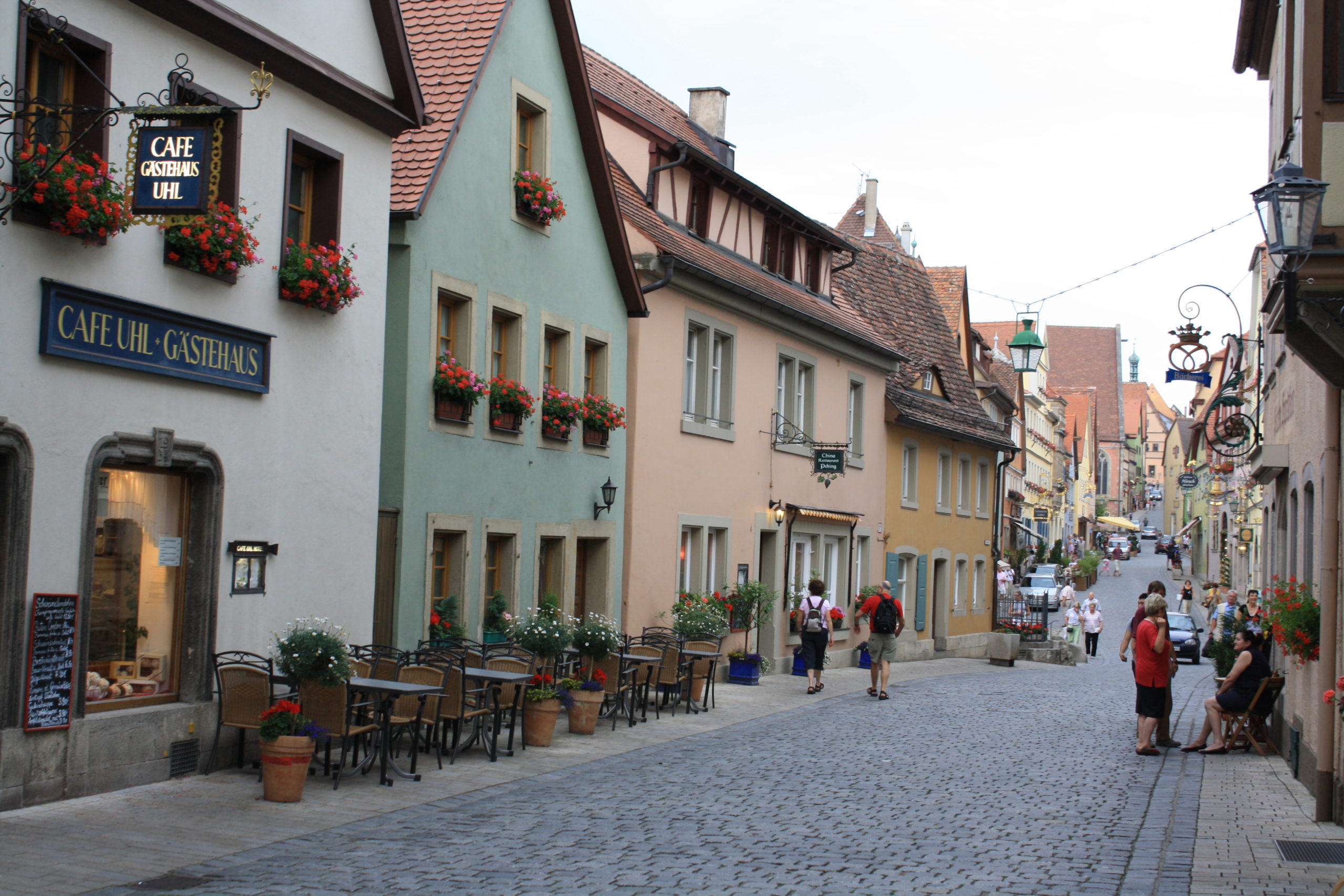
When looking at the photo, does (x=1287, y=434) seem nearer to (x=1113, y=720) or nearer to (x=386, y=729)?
(x=1113, y=720)

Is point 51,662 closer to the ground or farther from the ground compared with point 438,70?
closer to the ground

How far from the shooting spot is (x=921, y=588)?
1273 inches

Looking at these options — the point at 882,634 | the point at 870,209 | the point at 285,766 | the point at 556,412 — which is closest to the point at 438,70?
the point at 556,412

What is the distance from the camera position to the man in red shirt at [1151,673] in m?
14.9

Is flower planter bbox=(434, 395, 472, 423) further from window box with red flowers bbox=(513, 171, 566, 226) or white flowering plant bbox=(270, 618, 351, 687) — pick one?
white flowering plant bbox=(270, 618, 351, 687)

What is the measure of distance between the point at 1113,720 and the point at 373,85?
12572mm

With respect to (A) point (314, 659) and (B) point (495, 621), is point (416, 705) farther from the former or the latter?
(B) point (495, 621)

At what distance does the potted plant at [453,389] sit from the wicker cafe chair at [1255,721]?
9.02 metres

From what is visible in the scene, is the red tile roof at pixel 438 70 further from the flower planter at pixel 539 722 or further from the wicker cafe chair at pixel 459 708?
the flower planter at pixel 539 722

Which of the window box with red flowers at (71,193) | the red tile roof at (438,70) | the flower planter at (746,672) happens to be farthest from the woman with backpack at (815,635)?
the window box with red flowers at (71,193)

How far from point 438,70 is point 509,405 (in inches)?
157

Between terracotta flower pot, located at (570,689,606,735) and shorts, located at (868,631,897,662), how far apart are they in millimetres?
6313

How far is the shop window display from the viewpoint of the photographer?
33.7 ft

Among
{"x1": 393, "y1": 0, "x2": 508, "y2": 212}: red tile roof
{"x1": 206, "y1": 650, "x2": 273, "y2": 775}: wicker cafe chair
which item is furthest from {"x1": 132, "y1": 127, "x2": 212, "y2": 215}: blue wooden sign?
{"x1": 393, "y1": 0, "x2": 508, "y2": 212}: red tile roof
